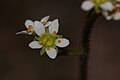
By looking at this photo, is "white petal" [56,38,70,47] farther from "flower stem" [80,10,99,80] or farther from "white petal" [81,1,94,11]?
"white petal" [81,1,94,11]

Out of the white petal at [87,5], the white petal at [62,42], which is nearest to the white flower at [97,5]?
the white petal at [87,5]

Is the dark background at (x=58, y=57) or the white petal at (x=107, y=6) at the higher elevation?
the white petal at (x=107, y=6)

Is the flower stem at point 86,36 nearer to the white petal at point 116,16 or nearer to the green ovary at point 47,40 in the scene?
the white petal at point 116,16

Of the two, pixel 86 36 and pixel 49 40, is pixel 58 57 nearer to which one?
pixel 49 40

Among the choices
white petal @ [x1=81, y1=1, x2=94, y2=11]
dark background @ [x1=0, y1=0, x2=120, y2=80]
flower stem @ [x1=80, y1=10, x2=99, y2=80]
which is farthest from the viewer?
dark background @ [x1=0, y1=0, x2=120, y2=80]

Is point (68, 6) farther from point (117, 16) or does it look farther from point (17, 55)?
point (117, 16)

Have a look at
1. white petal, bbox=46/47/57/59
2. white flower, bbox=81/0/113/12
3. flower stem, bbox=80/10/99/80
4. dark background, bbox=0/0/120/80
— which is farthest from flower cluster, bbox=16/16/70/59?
dark background, bbox=0/0/120/80

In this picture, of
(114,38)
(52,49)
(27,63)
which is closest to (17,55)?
(27,63)
